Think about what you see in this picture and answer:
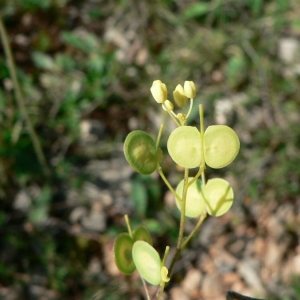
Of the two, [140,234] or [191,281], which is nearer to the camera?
[140,234]

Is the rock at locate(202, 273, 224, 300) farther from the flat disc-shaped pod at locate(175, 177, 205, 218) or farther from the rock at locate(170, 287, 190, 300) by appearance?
the flat disc-shaped pod at locate(175, 177, 205, 218)

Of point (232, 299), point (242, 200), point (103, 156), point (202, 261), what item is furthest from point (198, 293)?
point (232, 299)

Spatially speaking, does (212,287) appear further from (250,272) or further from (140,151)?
(140,151)

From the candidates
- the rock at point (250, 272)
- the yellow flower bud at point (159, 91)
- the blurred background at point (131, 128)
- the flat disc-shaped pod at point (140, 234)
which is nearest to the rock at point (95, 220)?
the blurred background at point (131, 128)

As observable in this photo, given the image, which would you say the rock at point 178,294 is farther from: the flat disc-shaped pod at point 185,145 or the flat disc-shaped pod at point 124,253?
the flat disc-shaped pod at point 185,145

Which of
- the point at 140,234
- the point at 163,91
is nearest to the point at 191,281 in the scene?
the point at 140,234
